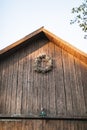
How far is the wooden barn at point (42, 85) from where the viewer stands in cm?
752

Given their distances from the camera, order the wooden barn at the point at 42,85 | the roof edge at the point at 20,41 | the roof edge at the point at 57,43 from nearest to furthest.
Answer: the wooden barn at the point at 42,85 < the roof edge at the point at 57,43 < the roof edge at the point at 20,41

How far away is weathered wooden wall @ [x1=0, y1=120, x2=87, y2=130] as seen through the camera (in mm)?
7363

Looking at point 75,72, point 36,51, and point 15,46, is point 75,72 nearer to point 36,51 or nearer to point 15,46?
point 36,51

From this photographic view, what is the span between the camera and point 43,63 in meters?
8.84

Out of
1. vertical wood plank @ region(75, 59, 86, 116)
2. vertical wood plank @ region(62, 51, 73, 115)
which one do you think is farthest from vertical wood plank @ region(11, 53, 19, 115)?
vertical wood plank @ region(75, 59, 86, 116)

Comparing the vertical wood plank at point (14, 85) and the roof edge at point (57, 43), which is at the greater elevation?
the roof edge at point (57, 43)

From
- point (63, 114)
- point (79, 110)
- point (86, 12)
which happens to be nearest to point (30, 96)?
point (63, 114)

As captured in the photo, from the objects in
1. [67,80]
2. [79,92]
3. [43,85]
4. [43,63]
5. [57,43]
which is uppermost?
[57,43]

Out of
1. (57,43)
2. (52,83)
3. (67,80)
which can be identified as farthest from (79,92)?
(57,43)

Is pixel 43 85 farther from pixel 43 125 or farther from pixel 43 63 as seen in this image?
pixel 43 125

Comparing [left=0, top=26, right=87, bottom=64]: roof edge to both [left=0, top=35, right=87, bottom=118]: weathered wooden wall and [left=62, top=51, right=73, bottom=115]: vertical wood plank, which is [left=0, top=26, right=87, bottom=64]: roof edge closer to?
[left=0, top=35, right=87, bottom=118]: weathered wooden wall

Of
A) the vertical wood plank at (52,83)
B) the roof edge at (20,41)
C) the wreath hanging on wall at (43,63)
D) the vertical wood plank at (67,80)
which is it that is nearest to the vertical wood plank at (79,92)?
the vertical wood plank at (67,80)

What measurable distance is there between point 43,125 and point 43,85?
1583 millimetres

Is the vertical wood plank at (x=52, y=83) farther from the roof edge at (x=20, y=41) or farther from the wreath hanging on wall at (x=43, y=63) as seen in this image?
the roof edge at (x=20, y=41)
